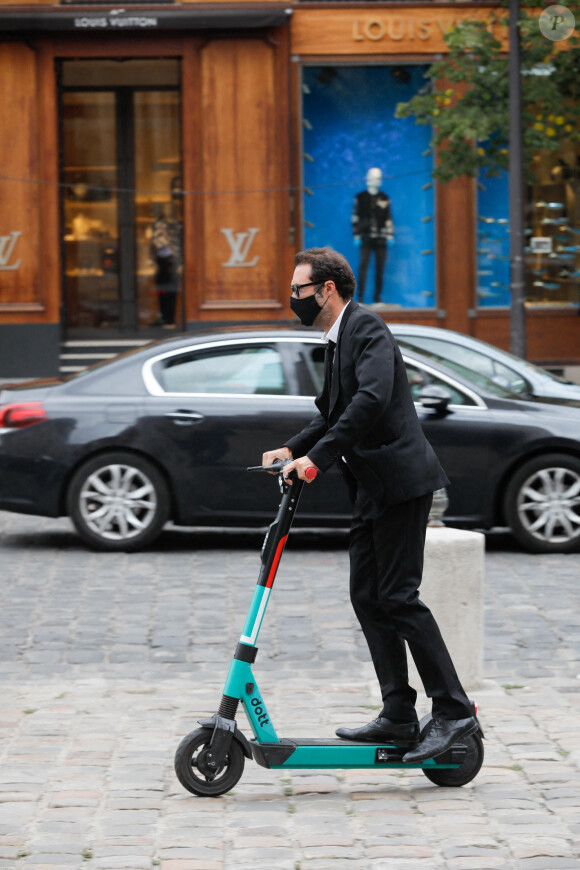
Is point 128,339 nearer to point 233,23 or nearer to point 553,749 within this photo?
point 233,23

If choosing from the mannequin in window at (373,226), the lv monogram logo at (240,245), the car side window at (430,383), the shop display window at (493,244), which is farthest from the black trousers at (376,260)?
the car side window at (430,383)

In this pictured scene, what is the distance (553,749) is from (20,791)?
1.93 metres

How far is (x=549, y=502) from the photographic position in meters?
9.52

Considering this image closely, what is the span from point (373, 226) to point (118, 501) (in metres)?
10.7

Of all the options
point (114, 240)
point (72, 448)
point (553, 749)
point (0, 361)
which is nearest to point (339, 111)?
point (114, 240)

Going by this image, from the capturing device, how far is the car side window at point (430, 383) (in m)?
9.56

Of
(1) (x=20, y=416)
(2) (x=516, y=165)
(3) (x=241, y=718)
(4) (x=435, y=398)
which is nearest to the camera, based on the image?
(3) (x=241, y=718)

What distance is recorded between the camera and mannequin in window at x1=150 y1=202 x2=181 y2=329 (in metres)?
19.6

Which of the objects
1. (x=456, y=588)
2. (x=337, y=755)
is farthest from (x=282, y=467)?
(x=456, y=588)

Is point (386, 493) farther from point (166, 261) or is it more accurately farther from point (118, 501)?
point (166, 261)

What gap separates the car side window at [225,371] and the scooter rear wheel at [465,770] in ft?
16.7

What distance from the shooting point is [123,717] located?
5.75 metres

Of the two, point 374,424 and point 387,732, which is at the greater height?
point 374,424

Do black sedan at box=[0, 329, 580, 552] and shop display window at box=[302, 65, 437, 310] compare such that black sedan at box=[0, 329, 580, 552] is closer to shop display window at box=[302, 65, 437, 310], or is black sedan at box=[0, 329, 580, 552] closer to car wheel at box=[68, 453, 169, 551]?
car wheel at box=[68, 453, 169, 551]
